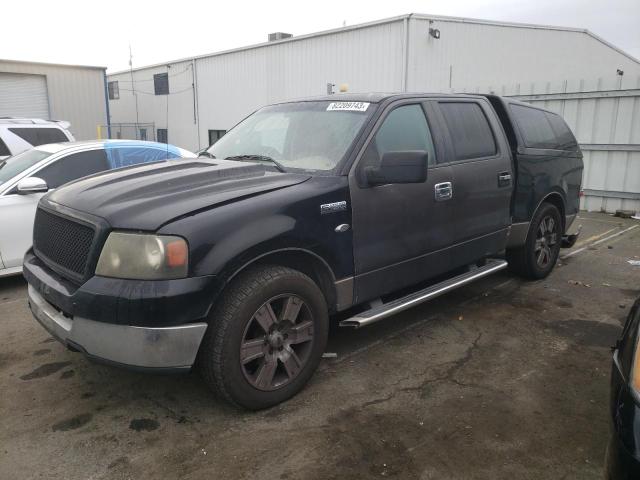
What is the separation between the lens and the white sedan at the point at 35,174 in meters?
5.34

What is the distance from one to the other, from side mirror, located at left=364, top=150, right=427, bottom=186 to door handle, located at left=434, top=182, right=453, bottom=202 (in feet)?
2.28

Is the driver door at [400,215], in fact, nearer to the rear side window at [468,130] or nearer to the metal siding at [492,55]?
the rear side window at [468,130]

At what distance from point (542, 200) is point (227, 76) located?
15.8 m

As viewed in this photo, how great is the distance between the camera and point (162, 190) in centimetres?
307

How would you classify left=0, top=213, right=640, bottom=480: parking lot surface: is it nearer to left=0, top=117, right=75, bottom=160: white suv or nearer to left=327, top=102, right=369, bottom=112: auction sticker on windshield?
left=327, top=102, right=369, bottom=112: auction sticker on windshield

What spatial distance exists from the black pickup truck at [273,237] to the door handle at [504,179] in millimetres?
37

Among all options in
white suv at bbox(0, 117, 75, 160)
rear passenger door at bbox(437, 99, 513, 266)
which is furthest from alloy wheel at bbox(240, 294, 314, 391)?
white suv at bbox(0, 117, 75, 160)

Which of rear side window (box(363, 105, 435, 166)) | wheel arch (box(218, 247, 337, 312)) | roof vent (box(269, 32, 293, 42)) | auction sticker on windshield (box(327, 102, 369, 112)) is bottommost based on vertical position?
wheel arch (box(218, 247, 337, 312))

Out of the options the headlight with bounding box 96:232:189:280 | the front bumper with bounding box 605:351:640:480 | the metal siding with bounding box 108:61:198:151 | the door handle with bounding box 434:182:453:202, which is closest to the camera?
the front bumper with bounding box 605:351:640:480

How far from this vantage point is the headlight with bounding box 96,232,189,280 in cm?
Result: 264

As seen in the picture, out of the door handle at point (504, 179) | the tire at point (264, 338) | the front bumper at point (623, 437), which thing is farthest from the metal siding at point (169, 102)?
the front bumper at point (623, 437)

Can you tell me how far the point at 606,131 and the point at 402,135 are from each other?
7.84 meters

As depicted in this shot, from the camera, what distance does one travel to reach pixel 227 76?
19.0m

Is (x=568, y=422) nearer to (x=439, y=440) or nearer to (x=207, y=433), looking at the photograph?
(x=439, y=440)
